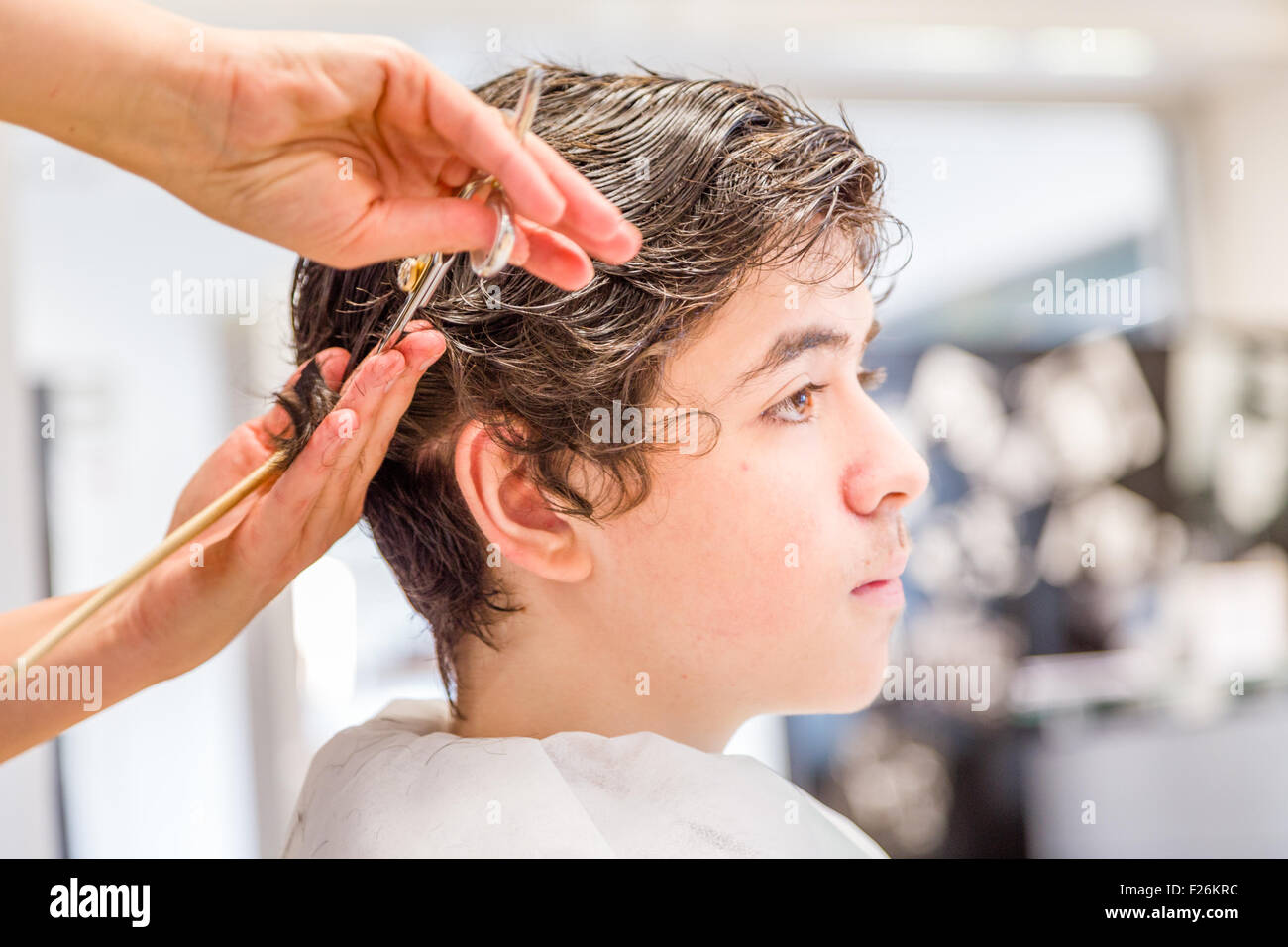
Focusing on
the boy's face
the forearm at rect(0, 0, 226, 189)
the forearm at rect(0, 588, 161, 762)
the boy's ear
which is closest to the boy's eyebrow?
the boy's face

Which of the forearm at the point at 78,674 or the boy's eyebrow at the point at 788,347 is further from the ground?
the boy's eyebrow at the point at 788,347

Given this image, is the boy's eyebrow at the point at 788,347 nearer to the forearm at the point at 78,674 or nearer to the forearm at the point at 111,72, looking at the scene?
the forearm at the point at 111,72

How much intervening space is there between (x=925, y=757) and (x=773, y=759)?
34 cm

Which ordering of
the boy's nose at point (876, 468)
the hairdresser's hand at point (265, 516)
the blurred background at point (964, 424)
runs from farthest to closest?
the blurred background at point (964, 424) → the boy's nose at point (876, 468) → the hairdresser's hand at point (265, 516)

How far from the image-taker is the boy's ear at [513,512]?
39.8 inches

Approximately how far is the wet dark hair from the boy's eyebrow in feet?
0.20

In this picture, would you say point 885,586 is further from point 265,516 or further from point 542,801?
point 265,516

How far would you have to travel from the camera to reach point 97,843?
4.44 feet

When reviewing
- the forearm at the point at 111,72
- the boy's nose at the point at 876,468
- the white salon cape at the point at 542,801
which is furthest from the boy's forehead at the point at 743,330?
the forearm at the point at 111,72

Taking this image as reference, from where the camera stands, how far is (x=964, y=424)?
77.2 inches

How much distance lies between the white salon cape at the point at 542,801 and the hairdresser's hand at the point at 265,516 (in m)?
0.21

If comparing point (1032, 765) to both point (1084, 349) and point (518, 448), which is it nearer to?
point (1084, 349)

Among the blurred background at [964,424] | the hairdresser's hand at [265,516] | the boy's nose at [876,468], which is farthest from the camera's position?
the blurred background at [964,424]

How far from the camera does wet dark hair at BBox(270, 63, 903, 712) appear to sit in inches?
38.5
